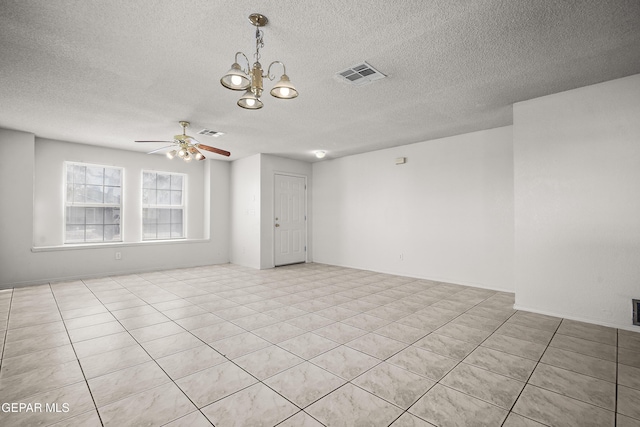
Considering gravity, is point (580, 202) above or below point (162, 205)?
below

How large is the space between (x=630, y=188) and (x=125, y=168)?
8216 mm

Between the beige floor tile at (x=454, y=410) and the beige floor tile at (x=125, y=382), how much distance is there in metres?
1.82

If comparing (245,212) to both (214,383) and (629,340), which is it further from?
(629,340)

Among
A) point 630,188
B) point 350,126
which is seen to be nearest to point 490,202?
point 630,188

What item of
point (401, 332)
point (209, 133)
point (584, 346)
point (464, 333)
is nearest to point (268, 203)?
point (209, 133)

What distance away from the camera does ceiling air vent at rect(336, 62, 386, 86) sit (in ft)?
9.36

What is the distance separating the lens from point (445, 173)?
211 inches

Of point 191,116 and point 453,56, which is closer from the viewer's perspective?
point 453,56

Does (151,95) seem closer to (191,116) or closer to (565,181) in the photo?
(191,116)

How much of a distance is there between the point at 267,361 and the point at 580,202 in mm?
3829

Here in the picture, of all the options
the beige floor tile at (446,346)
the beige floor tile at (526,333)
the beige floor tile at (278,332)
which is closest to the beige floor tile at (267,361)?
the beige floor tile at (278,332)

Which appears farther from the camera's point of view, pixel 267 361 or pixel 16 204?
pixel 16 204

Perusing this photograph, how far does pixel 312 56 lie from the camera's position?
8.64 feet

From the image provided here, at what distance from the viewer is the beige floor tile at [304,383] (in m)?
1.95
